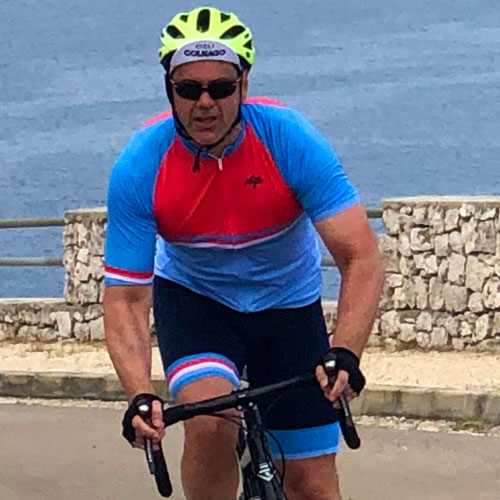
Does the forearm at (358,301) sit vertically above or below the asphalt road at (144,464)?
above

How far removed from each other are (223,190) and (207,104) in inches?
11.3

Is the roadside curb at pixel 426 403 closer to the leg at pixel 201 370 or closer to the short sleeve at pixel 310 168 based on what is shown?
the leg at pixel 201 370

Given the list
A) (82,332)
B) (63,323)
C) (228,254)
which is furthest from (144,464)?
(63,323)

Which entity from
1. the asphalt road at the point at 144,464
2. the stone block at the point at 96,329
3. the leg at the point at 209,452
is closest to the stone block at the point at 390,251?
the stone block at the point at 96,329

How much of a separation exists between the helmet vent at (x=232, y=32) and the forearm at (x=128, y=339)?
0.79 meters

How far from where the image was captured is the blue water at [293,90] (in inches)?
1288

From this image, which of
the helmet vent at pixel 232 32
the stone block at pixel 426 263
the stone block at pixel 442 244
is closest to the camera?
the helmet vent at pixel 232 32

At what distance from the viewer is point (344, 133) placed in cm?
4100

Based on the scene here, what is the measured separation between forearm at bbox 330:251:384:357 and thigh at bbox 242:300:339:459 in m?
0.44

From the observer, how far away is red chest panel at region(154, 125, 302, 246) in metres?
4.37

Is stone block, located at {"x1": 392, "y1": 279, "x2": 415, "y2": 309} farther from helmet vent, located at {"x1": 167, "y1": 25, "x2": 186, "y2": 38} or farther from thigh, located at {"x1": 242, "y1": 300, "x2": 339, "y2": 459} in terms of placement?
helmet vent, located at {"x1": 167, "y1": 25, "x2": 186, "y2": 38}

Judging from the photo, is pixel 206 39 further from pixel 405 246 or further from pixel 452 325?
pixel 452 325

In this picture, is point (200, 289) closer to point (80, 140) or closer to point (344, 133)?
point (344, 133)

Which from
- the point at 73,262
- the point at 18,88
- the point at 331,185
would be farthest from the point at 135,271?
the point at 18,88
